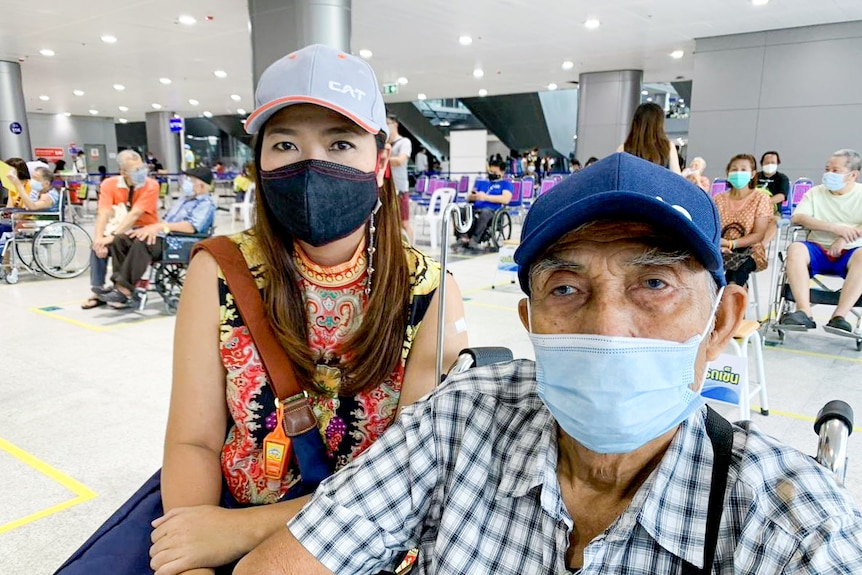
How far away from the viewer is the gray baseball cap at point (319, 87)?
1.14 meters

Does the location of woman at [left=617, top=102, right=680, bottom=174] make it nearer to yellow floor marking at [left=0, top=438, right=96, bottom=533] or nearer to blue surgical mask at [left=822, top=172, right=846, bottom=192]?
blue surgical mask at [left=822, top=172, right=846, bottom=192]

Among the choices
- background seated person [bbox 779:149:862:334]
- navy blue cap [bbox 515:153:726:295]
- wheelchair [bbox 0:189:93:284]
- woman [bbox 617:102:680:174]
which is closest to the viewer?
navy blue cap [bbox 515:153:726:295]

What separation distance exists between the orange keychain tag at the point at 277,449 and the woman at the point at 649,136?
2882 millimetres

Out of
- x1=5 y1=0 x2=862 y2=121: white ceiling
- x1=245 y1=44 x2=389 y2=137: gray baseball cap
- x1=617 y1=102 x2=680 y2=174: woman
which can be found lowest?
x1=245 y1=44 x2=389 y2=137: gray baseball cap

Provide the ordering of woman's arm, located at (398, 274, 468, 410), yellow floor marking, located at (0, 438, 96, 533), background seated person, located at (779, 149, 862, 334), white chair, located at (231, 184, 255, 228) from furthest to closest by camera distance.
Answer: white chair, located at (231, 184, 255, 228), background seated person, located at (779, 149, 862, 334), yellow floor marking, located at (0, 438, 96, 533), woman's arm, located at (398, 274, 468, 410)

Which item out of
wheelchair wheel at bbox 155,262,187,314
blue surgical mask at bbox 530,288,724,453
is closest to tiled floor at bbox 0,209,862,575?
wheelchair wheel at bbox 155,262,187,314

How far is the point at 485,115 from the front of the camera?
2612 cm

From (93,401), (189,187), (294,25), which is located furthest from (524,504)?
(294,25)

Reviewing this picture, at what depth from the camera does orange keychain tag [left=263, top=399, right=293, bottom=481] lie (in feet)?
3.85

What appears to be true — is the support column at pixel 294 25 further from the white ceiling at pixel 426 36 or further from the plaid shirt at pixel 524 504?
the plaid shirt at pixel 524 504

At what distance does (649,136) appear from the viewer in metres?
3.41

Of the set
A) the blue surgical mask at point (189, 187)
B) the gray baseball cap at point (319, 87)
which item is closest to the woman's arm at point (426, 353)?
the gray baseball cap at point (319, 87)

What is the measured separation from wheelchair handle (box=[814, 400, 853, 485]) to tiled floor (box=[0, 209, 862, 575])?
1799 mm

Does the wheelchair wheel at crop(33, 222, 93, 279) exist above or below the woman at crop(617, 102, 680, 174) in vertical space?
below
